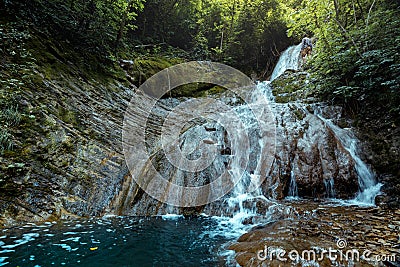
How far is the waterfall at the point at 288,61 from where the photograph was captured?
12852 mm

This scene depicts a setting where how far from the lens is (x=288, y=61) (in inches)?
538

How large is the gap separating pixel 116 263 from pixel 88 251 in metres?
0.54

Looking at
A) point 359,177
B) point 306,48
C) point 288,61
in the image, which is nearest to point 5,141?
point 359,177

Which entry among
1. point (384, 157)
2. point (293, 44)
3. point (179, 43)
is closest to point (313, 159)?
point (384, 157)

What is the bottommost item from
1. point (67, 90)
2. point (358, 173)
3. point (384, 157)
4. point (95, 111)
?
point (358, 173)

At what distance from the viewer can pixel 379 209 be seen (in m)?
4.61

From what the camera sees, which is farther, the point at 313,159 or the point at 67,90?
the point at 67,90

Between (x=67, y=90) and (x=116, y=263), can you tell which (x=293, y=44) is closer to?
(x=67, y=90)

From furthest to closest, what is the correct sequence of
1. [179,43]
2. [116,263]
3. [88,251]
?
1. [179,43]
2. [88,251]
3. [116,263]

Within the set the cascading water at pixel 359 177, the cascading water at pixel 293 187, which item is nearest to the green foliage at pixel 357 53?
the cascading water at pixel 359 177

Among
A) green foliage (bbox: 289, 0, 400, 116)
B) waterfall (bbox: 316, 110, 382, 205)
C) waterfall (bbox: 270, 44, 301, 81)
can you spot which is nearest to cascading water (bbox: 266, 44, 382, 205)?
waterfall (bbox: 316, 110, 382, 205)

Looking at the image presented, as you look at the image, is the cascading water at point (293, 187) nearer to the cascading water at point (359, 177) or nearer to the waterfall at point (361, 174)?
the cascading water at point (359, 177)

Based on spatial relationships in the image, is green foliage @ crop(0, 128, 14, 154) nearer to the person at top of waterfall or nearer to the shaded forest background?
the shaded forest background

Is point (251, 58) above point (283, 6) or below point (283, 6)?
below
